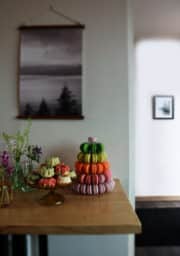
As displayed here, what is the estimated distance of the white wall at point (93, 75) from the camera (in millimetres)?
2043

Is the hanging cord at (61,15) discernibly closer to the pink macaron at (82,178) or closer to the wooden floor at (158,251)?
the pink macaron at (82,178)

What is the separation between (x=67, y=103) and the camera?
2.05 metres

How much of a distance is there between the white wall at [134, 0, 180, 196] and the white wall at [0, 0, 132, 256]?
2046 mm

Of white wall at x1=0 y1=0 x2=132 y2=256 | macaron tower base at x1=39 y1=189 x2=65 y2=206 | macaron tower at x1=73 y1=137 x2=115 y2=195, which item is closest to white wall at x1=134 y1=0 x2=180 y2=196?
white wall at x1=0 y1=0 x2=132 y2=256

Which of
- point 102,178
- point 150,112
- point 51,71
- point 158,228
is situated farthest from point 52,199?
point 150,112

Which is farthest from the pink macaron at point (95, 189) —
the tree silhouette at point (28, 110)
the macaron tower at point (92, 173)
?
the tree silhouette at point (28, 110)

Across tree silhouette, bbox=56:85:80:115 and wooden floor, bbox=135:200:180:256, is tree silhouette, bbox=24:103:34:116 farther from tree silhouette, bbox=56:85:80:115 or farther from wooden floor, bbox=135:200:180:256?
wooden floor, bbox=135:200:180:256

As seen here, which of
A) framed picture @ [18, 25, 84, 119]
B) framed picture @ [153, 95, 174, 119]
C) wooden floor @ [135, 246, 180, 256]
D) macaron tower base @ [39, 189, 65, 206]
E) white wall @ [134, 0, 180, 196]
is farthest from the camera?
framed picture @ [153, 95, 174, 119]

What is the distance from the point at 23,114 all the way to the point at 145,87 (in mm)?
2676

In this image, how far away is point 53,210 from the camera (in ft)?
5.03

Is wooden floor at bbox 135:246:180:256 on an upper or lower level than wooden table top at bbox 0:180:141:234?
lower

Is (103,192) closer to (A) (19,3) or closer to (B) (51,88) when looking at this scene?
(B) (51,88)

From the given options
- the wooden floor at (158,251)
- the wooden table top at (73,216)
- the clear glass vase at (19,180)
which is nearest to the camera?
the wooden table top at (73,216)

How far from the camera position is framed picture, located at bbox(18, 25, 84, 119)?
79.9 inches
